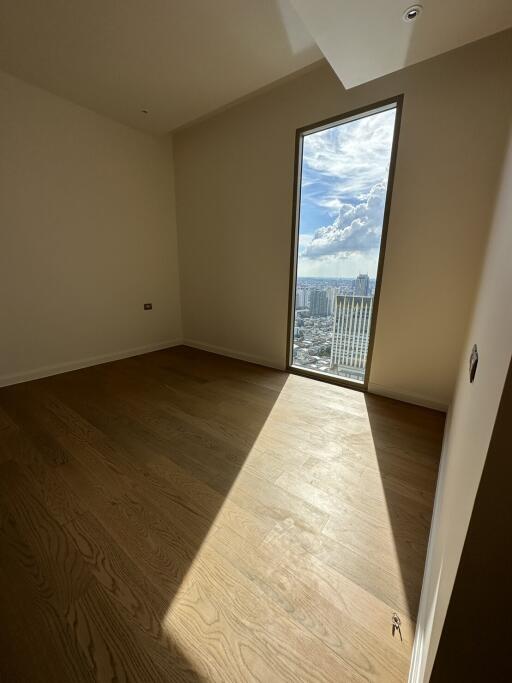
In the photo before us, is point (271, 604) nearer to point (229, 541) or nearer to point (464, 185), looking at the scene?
point (229, 541)

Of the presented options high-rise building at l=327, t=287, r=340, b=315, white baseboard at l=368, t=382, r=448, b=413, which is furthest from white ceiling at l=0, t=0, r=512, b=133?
white baseboard at l=368, t=382, r=448, b=413

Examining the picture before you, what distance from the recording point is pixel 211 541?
45.0 inches

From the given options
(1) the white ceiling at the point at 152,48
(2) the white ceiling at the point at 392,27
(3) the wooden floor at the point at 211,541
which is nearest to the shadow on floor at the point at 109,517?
(3) the wooden floor at the point at 211,541

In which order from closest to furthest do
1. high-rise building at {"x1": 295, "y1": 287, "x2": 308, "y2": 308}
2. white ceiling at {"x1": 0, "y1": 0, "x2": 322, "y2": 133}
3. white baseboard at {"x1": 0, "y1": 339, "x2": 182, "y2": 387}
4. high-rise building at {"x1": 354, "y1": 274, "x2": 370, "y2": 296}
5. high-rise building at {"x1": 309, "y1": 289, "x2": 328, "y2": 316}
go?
white ceiling at {"x1": 0, "y1": 0, "x2": 322, "y2": 133} → high-rise building at {"x1": 354, "y1": 274, "x2": 370, "y2": 296} → white baseboard at {"x1": 0, "y1": 339, "x2": 182, "y2": 387} → high-rise building at {"x1": 309, "y1": 289, "x2": 328, "y2": 316} → high-rise building at {"x1": 295, "y1": 287, "x2": 308, "y2": 308}

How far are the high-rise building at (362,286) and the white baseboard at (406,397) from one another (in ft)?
2.78

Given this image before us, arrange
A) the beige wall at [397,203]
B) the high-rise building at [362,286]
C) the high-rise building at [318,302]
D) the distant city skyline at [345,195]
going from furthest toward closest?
the high-rise building at [318,302], the high-rise building at [362,286], the distant city skyline at [345,195], the beige wall at [397,203]

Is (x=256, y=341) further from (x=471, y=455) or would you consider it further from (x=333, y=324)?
(x=471, y=455)

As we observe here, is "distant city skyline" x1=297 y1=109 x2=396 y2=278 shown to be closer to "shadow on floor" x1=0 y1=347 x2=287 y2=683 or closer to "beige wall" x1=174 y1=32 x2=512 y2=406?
"beige wall" x1=174 y1=32 x2=512 y2=406

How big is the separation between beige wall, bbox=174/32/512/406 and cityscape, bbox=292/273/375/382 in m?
0.16

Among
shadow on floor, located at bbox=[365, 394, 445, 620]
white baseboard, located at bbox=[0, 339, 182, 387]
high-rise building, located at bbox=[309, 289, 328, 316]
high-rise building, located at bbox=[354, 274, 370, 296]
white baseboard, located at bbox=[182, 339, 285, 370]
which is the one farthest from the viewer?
white baseboard, located at bbox=[182, 339, 285, 370]

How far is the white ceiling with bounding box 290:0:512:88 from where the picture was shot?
1.34 meters

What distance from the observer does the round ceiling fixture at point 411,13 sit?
52.9 inches

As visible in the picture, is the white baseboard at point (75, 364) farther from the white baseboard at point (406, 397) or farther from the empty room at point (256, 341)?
the white baseboard at point (406, 397)

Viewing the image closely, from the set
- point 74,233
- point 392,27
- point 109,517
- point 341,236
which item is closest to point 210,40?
point 392,27
